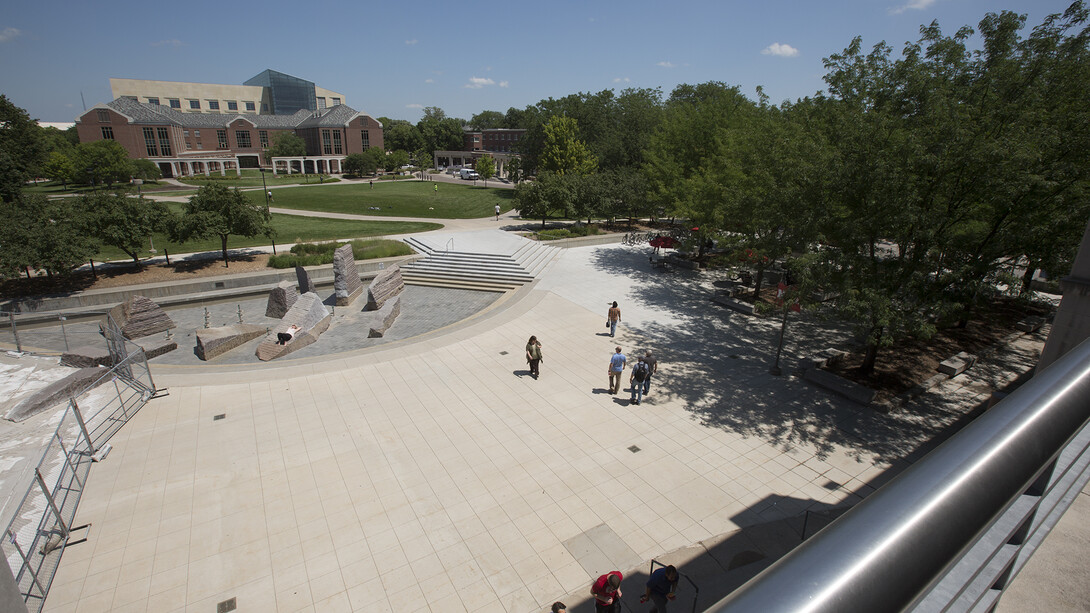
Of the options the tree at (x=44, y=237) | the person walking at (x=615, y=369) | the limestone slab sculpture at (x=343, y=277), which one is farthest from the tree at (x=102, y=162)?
the person walking at (x=615, y=369)

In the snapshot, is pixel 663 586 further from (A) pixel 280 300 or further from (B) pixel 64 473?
(A) pixel 280 300

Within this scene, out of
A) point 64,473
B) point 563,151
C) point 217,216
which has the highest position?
point 563,151

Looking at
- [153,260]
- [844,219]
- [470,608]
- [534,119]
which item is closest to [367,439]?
[470,608]

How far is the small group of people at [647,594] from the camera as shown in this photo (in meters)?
6.95

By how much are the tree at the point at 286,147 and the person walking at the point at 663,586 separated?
100176 millimetres

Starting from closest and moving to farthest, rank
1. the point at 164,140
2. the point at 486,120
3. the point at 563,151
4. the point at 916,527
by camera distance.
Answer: the point at 916,527
the point at 563,151
the point at 164,140
the point at 486,120

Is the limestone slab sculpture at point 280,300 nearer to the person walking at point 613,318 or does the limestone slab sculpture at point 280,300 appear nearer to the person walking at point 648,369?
the person walking at point 613,318

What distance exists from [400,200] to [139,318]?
3825 centimetres

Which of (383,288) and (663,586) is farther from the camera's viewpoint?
(383,288)

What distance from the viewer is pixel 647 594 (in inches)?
284

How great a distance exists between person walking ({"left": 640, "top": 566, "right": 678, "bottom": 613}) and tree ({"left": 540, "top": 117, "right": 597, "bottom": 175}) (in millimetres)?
42123

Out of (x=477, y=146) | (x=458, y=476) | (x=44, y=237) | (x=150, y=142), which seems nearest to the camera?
(x=458, y=476)

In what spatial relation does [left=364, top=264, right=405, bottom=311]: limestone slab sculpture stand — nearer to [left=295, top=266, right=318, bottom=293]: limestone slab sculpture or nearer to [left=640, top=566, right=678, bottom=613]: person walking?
[left=295, top=266, right=318, bottom=293]: limestone slab sculpture

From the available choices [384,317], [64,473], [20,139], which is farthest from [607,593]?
[20,139]
